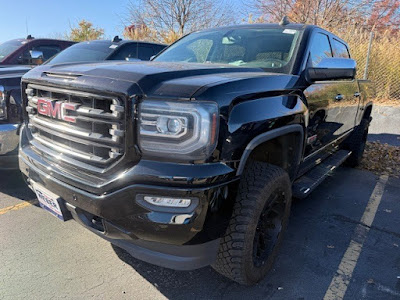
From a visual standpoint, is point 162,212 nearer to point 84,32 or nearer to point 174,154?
point 174,154

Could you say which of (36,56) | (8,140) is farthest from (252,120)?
(36,56)

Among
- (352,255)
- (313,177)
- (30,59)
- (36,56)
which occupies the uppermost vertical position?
(36,56)

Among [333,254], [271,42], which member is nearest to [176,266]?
[333,254]

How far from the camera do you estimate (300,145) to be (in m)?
2.63

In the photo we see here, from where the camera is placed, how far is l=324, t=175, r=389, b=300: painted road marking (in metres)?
2.37

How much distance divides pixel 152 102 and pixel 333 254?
84.7 inches

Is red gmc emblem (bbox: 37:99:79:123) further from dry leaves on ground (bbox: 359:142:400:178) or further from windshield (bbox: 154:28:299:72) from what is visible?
dry leaves on ground (bbox: 359:142:400:178)

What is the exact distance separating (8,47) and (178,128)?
22.3ft

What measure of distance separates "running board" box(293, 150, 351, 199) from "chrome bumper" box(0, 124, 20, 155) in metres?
2.85

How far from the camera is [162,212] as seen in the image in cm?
170

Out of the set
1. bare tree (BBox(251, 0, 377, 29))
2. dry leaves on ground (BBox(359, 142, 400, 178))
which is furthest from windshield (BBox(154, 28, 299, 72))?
bare tree (BBox(251, 0, 377, 29))

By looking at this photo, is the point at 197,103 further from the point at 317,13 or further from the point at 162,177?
the point at 317,13

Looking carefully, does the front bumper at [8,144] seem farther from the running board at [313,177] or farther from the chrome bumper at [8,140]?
the running board at [313,177]

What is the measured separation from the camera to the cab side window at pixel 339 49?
13.6 ft
